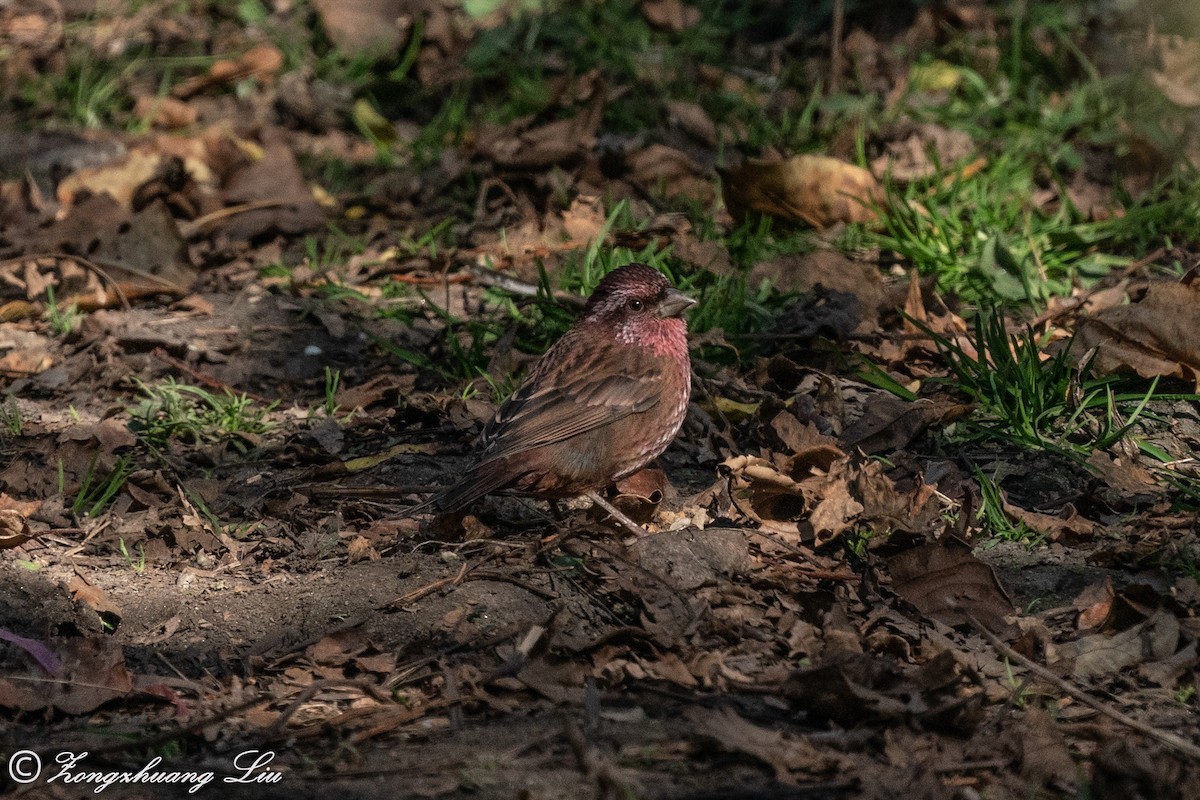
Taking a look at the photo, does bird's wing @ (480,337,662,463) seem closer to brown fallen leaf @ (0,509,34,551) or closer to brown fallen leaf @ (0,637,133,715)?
brown fallen leaf @ (0,637,133,715)

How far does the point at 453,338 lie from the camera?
245 inches

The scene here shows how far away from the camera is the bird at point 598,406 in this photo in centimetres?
512

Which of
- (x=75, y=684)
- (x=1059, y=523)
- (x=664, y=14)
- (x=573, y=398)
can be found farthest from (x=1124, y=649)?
(x=664, y=14)

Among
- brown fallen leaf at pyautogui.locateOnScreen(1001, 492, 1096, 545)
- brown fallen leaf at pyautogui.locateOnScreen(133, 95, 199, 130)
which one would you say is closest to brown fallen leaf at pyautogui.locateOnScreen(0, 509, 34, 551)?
brown fallen leaf at pyautogui.locateOnScreen(1001, 492, 1096, 545)

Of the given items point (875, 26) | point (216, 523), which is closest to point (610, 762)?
point (216, 523)

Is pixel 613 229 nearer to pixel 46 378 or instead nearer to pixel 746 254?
pixel 746 254

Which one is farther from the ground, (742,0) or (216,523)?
(742,0)

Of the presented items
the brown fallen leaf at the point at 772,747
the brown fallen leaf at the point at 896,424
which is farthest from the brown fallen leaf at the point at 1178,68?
the brown fallen leaf at the point at 772,747

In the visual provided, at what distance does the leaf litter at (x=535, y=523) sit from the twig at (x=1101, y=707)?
0.05 ft

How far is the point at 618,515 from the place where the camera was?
16.6ft

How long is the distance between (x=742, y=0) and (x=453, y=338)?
4.61m

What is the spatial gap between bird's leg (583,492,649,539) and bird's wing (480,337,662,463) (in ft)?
0.86

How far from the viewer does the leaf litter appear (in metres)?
3.74

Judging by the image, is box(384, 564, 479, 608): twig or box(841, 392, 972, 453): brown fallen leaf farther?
box(841, 392, 972, 453): brown fallen leaf
